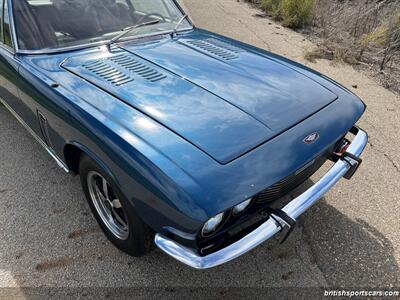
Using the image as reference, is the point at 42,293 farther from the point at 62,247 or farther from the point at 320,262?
the point at 320,262

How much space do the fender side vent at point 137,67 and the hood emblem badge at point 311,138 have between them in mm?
1018

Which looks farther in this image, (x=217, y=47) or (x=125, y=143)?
(x=217, y=47)

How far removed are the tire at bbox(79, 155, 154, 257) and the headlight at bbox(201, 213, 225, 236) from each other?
405 millimetres

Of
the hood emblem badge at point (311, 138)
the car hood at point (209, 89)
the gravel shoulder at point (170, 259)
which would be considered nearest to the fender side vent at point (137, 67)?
the car hood at point (209, 89)

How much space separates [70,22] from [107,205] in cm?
144

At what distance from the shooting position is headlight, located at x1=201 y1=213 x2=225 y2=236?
1689 millimetres

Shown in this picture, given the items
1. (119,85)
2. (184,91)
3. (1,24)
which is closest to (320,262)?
(184,91)

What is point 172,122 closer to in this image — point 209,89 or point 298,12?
point 209,89

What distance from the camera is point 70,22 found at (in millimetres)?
2693

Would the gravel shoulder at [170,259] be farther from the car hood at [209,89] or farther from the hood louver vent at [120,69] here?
the hood louver vent at [120,69]

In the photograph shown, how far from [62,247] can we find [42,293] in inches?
14.2

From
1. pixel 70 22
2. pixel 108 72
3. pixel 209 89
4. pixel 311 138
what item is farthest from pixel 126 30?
pixel 311 138

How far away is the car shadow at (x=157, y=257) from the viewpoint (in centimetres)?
220

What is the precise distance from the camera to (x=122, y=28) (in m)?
2.87
